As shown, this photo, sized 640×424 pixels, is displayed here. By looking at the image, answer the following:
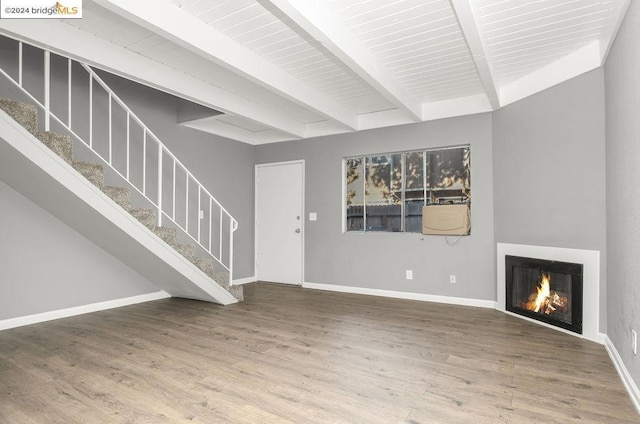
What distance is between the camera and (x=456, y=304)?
487cm

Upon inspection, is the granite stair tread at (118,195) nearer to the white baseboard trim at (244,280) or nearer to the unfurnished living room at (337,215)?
the unfurnished living room at (337,215)

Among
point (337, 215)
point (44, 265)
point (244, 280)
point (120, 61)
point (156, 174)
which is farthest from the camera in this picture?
point (244, 280)

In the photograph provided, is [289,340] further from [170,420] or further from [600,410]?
[600,410]

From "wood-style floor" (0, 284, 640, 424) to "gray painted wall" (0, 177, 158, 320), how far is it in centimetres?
32

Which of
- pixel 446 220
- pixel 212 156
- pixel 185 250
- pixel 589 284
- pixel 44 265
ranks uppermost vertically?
pixel 212 156

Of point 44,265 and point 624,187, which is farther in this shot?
point 44,265

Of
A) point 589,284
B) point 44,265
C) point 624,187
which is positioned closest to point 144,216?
point 44,265

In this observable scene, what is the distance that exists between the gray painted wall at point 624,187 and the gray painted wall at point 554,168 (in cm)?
19

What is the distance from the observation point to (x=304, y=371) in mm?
2730

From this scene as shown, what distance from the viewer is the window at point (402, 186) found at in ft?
16.6

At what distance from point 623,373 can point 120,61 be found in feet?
15.5

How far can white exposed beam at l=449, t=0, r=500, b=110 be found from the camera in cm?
244

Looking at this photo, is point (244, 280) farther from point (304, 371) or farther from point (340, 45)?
point (340, 45)

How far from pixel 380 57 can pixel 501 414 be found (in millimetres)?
3079
